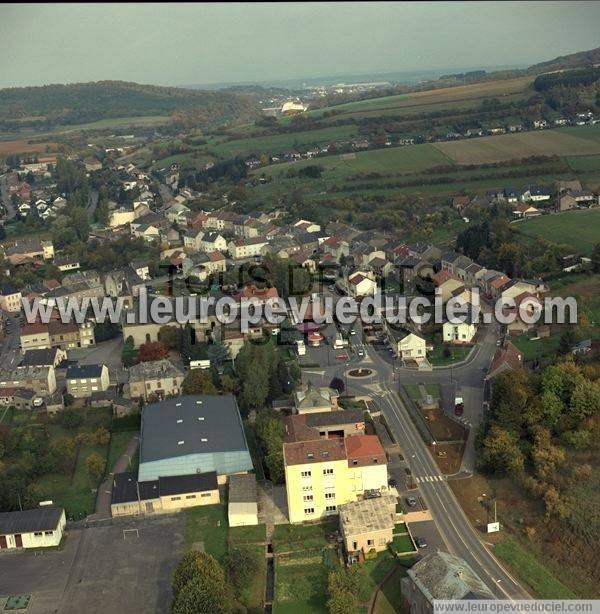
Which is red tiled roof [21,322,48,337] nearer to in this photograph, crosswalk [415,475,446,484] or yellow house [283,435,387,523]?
yellow house [283,435,387,523]

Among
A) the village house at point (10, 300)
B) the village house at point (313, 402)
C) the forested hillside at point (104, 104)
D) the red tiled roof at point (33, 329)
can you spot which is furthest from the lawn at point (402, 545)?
the forested hillside at point (104, 104)

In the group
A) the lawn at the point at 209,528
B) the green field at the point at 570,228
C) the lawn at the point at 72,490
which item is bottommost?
the lawn at the point at 72,490

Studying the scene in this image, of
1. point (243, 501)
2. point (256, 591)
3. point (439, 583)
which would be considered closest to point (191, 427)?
point (243, 501)

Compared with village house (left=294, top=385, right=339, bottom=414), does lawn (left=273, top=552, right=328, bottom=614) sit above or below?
below

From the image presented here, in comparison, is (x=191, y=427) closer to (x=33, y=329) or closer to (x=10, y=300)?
(x=33, y=329)

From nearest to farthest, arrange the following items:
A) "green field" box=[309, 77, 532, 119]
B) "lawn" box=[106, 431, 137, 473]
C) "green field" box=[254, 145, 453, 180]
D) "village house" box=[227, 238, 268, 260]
→ "lawn" box=[106, 431, 137, 473] → "village house" box=[227, 238, 268, 260] → "green field" box=[254, 145, 453, 180] → "green field" box=[309, 77, 532, 119]

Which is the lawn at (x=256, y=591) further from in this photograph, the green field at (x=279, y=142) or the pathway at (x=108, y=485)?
the green field at (x=279, y=142)

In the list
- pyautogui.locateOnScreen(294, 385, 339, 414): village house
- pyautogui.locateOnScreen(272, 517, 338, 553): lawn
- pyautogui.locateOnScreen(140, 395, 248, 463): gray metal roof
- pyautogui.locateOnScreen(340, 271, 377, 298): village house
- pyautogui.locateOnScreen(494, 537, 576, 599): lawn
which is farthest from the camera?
pyautogui.locateOnScreen(340, 271, 377, 298): village house

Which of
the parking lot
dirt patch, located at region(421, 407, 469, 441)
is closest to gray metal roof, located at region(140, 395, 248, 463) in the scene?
the parking lot
